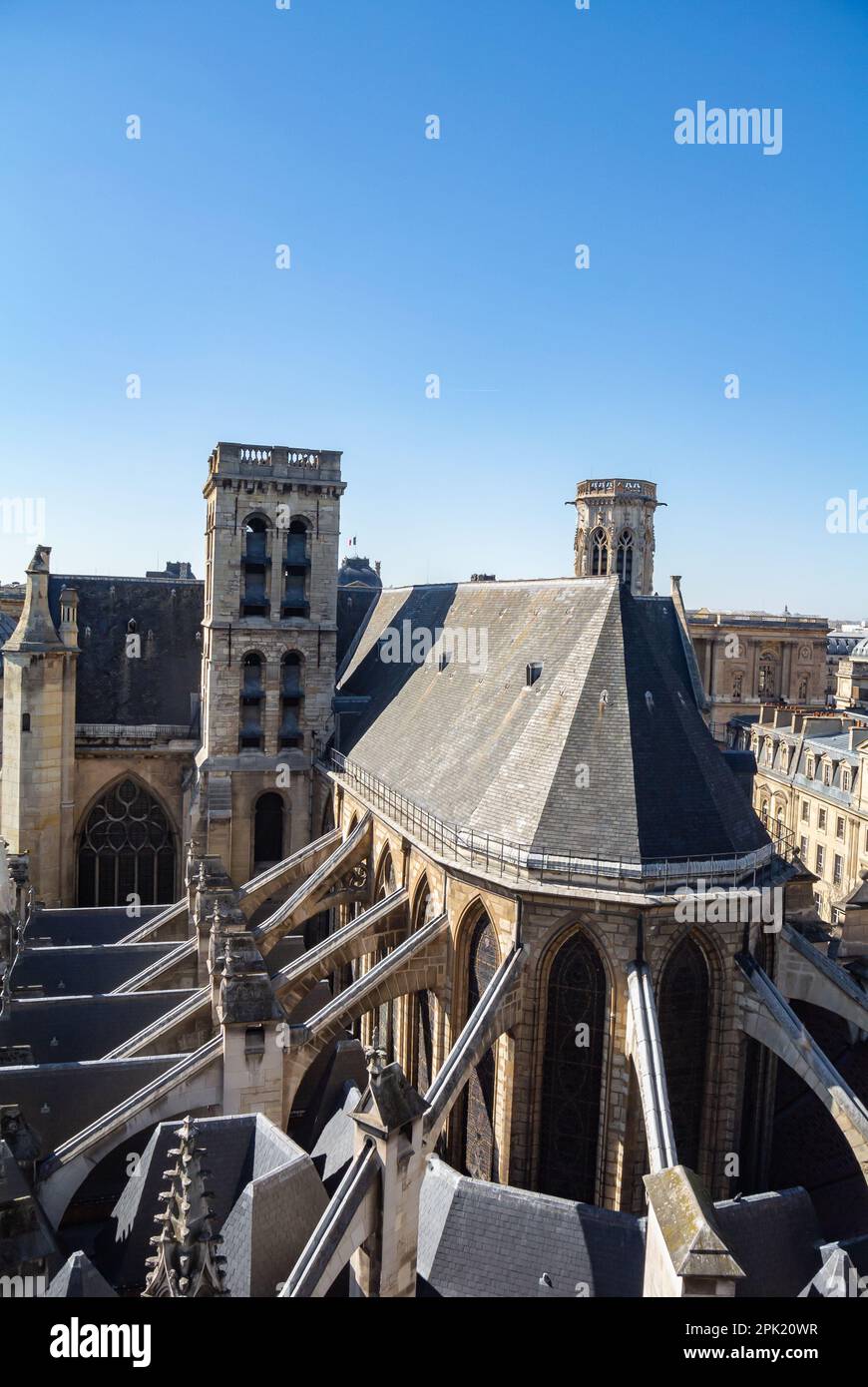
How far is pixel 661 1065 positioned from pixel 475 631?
1579 centimetres

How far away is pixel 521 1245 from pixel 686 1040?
586 cm

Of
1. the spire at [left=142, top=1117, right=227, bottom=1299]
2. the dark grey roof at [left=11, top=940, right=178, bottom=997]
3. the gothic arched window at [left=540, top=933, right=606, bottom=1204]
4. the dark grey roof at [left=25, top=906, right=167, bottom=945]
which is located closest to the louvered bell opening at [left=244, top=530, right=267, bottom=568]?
the dark grey roof at [left=25, top=906, right=167, bottom=945]

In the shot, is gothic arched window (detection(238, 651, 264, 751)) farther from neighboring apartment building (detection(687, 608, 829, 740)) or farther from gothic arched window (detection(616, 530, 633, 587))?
neighboring apartment building (detection(687, 608, 829, 740))

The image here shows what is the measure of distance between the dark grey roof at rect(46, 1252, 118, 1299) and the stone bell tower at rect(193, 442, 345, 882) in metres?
24.0

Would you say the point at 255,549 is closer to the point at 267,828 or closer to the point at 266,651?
the point at 266,651

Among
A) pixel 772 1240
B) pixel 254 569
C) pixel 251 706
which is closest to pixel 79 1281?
pixel 772 1240

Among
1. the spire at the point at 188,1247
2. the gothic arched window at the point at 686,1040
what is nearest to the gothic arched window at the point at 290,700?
the gothic arched window at the point at 686,1040

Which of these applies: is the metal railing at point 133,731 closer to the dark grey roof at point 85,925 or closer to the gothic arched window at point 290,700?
the gothic arched window at point 290,700

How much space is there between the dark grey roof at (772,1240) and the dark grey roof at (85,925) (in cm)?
2104

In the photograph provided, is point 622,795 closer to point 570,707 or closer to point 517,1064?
point 570,707

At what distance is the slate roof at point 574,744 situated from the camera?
1948cm

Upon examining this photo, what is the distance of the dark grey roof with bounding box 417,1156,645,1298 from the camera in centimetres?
1498

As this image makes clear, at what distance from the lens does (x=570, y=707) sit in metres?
21.3
